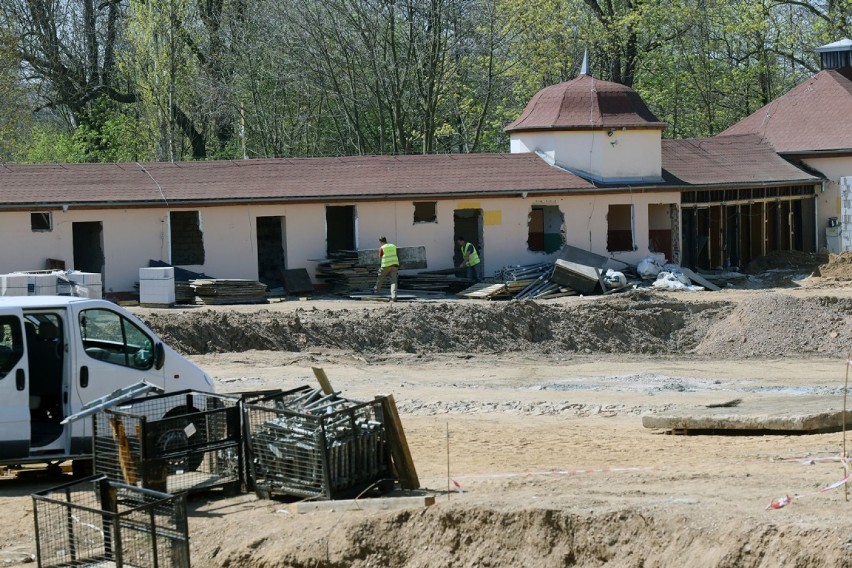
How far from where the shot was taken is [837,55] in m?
47.2

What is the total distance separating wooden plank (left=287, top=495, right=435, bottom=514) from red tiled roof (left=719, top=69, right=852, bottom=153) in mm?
33519

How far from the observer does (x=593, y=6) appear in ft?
178

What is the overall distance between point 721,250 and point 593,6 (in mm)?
17839

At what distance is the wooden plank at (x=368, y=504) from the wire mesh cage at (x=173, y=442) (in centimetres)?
130

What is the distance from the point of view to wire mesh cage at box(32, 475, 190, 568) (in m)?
11.4

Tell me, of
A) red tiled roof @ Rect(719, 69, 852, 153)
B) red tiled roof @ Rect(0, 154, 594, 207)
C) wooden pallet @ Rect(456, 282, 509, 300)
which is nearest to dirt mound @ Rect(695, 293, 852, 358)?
wooden pallet @ Rect(456, 282, 509, 300)

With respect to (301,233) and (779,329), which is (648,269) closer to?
(779,329)

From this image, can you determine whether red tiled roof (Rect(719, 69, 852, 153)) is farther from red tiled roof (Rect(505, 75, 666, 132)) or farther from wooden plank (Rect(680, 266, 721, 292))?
wooden plank (Rect(680, 266, 721, 292))

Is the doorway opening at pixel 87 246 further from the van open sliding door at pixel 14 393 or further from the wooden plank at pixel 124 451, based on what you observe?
the wooden plank at pixel 124 451

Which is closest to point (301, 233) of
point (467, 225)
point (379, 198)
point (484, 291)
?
point (379, 198)

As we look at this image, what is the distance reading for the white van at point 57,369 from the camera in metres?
13.7

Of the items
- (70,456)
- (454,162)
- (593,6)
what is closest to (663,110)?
(593,6)

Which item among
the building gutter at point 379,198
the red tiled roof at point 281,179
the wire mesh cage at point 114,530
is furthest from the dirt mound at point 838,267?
the wire mesh cage at point 114,530

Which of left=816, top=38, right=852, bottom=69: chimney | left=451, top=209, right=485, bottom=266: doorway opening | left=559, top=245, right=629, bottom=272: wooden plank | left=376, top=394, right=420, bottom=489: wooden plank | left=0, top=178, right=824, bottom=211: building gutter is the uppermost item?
left=816, top=38, right=852, bottom=69: chimney
